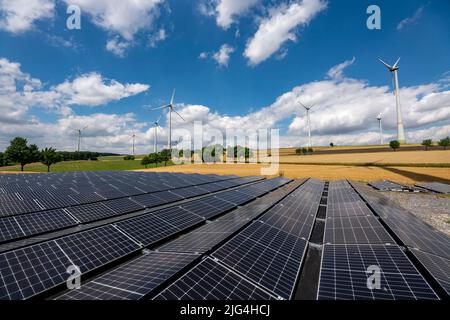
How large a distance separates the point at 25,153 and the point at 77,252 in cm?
10384

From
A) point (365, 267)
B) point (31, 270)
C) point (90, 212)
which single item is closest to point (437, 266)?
point (365, 267)

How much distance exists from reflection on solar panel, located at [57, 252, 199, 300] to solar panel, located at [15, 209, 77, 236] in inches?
247

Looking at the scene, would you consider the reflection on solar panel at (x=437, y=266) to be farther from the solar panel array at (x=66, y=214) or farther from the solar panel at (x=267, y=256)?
the solar panel array at (x=66, y=214)

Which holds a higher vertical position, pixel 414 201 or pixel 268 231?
pixel 268 231

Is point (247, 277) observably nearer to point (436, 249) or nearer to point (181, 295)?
point (181, 295)

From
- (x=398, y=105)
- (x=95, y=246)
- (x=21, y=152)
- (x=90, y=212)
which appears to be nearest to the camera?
(x=95, y=246)

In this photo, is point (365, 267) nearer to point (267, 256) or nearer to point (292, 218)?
point (267, 256)

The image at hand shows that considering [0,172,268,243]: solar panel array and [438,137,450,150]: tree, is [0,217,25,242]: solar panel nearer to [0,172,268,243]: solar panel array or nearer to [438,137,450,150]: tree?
[0,172,268,243]: solar panel array

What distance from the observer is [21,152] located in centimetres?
7988

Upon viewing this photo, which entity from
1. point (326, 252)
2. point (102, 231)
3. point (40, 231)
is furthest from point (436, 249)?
point (40, 231)

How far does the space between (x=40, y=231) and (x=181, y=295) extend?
30.7 ft

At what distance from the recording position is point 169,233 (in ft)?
34.7

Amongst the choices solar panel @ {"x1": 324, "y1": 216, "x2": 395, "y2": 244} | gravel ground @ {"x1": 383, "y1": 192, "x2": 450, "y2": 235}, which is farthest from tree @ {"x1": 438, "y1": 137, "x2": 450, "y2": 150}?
solar panel @ {"x1": 324, "y1": 216, "x2": 395, "y2": 244}

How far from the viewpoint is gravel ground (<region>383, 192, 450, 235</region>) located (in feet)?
66.7
